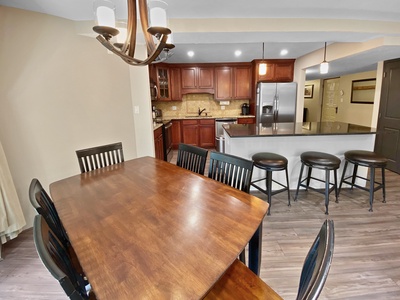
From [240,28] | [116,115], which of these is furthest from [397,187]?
[116,115]

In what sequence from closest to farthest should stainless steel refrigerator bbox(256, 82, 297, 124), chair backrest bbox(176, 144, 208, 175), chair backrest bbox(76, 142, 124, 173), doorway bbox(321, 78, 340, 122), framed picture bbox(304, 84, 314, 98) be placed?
1. chair backrest bbox(176, 144, 208, 175)
2. chair backrest bbox(76, 142, 124, 173)
3. stainless steel refrigerator bbox(256, 82, 297, 124)
4. doorway bbox(321, 78, 340, 122)
5. framed picture bbox(304, 84, 314, 98)

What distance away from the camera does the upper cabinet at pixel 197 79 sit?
5.64 metres

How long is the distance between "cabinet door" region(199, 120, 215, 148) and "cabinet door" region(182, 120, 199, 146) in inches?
4.1

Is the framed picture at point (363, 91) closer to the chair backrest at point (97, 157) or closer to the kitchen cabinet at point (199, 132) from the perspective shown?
the kitchen cabinet at point (199, 132)

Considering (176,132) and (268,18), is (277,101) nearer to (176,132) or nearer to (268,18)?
(176,132)

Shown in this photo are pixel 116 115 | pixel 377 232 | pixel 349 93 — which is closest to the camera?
pixel 377 232

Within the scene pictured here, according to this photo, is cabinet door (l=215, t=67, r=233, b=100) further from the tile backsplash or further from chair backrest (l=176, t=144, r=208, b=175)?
chair backrest (l=176, t=144, r=208, b=175)

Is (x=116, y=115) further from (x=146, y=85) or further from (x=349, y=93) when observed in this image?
(x=349, y=93)

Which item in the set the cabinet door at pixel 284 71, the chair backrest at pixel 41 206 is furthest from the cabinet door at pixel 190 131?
the chair backrest at pixel 41 206

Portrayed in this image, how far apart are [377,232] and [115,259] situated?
254cm

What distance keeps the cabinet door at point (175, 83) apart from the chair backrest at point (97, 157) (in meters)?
3.68

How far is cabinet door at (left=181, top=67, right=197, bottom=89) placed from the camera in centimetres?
563

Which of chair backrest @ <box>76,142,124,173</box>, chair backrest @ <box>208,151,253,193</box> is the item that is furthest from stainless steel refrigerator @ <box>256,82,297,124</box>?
chair backrest @ <box>76,142,124,173</box>

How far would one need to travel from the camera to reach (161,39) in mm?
1247
